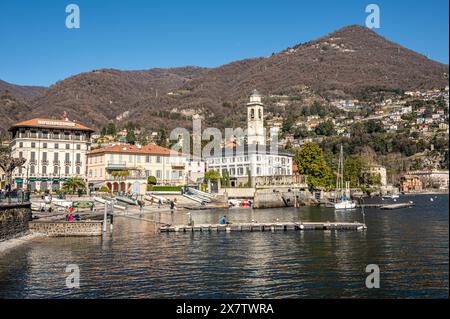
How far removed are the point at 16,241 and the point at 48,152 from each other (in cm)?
5611

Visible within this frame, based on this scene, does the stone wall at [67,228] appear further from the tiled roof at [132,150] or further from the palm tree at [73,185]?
the tiled roof at [132,150]

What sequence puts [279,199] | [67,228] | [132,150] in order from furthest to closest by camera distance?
1. [279,199]
2. [132,150]
3. [67,228]

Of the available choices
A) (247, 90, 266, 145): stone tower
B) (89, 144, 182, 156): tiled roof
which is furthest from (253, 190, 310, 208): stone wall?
(247, 90, 266, 145): stone tower

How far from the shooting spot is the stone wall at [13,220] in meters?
36.0

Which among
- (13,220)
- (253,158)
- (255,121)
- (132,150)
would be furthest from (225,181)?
(13,220)

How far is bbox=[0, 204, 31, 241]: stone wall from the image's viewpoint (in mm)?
36028

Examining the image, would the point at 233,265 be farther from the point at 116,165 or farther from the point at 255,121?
the point at 255,121

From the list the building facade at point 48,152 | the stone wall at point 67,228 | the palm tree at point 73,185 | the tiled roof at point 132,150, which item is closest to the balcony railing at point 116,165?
the tiled roof at point 132,150

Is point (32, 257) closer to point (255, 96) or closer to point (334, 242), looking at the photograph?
point (334, 242)

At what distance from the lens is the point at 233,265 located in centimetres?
2947

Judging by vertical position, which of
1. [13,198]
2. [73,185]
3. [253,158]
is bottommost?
[13,198]

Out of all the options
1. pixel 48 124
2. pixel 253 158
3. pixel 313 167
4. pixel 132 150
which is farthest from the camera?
pixel 253 158

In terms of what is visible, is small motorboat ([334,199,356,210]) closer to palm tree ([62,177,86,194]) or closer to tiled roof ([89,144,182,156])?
tiled roof ([89,144,182,156])

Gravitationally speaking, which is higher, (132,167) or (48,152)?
(48,152)
